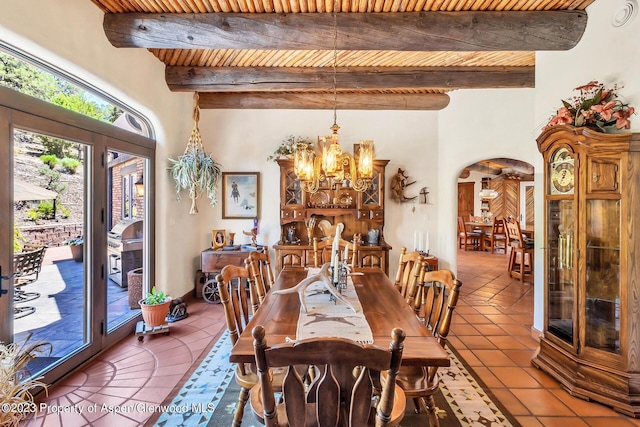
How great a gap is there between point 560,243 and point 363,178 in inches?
78.1

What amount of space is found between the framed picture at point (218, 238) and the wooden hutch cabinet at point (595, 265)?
4.17m

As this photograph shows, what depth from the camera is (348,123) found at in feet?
15.9

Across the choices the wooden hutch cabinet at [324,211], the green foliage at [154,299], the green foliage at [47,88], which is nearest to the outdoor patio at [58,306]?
the green foliage at [154,299]

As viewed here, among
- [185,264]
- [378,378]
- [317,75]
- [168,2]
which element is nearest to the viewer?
[378,378]

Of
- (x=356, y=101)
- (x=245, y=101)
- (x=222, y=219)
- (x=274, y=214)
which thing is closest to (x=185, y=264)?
(x=222, y=219)

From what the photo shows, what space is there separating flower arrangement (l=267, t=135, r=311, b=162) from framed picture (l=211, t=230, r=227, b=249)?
1449 millimetres

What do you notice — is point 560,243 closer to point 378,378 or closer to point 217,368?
point 378,378

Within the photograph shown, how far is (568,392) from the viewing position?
227 cm

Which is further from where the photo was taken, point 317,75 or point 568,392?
point 317,75

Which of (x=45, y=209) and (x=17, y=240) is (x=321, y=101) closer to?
(x=45, y=209)

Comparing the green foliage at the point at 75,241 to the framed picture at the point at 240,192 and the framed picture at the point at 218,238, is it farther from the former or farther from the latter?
the framed picture at the point at 240,192

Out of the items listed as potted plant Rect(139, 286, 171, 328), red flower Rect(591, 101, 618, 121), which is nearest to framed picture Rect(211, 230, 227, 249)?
potted plant Rect(139, 286, 171, 328)

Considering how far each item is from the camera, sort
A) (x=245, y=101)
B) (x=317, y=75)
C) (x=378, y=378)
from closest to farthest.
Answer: (x=378, y=378)
(x=317, y=75)
(x=245, y=101)

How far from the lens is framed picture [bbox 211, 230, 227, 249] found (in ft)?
14.8
